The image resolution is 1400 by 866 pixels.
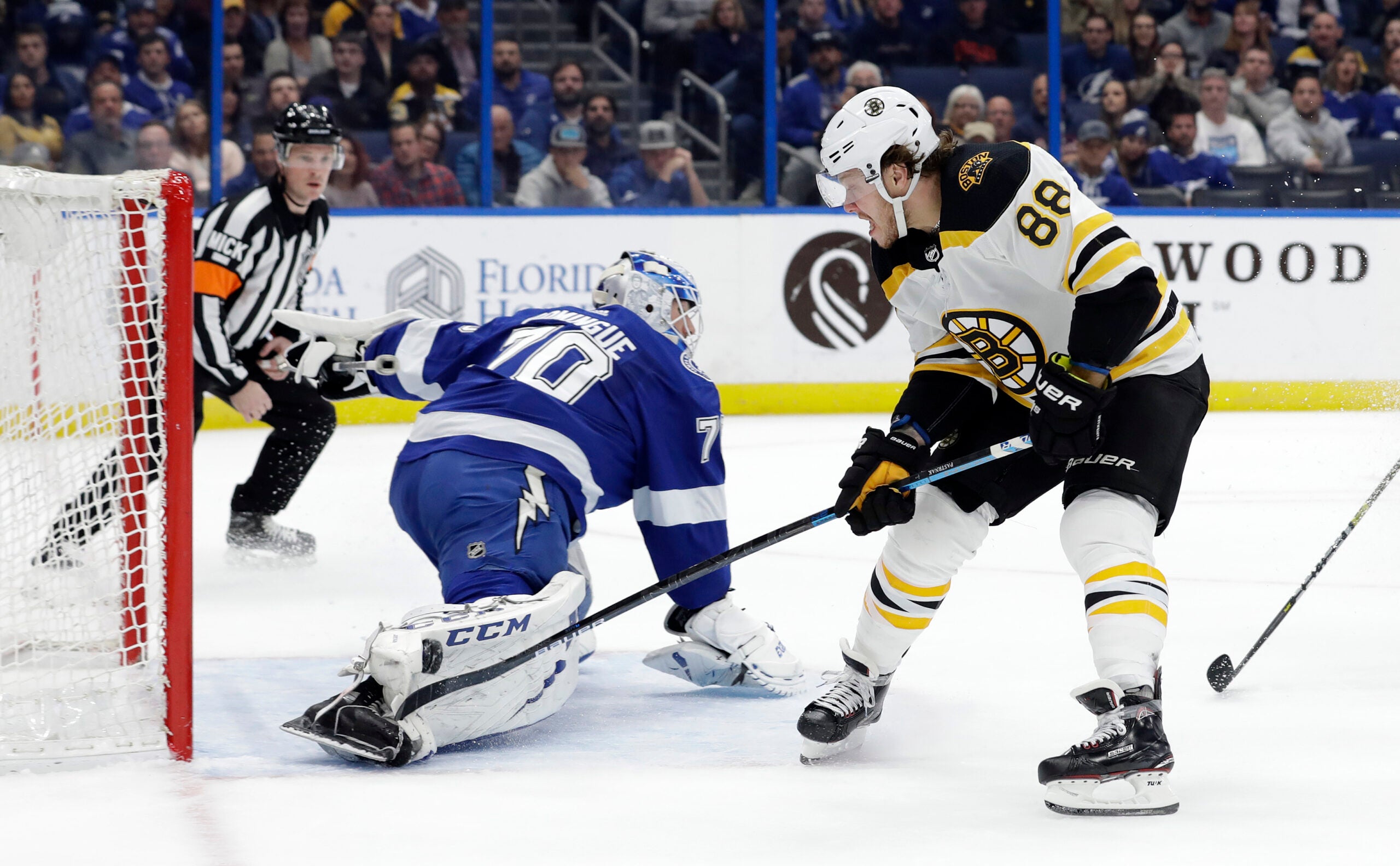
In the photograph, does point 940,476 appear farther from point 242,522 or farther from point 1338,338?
point 1338,338

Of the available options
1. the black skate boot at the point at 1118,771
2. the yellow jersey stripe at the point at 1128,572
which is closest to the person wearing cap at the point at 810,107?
the yellow jersey stripe at the point at 1128,572

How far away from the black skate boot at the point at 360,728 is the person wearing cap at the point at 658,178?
536 centimetres

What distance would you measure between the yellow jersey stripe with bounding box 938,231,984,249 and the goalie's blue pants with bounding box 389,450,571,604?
78 centimetres

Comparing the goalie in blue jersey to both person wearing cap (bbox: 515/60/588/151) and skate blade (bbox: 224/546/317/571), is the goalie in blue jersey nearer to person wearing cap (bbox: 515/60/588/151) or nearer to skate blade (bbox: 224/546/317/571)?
skate blade (bbox: 224/546/317/571)

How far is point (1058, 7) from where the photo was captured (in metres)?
7.93

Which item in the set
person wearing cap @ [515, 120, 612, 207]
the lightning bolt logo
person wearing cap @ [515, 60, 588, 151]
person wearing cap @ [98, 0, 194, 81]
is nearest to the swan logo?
person wearing cap @ [515, 120, 612, 207]

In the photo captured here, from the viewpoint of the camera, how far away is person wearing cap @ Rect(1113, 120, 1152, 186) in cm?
797

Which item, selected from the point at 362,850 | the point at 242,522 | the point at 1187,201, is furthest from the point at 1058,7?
the point at 362,850

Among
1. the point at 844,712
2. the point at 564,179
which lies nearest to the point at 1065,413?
the point at 844,712

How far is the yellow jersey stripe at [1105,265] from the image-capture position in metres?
2.22

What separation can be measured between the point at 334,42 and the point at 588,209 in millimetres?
1435

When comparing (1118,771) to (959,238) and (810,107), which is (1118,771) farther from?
(810,107)

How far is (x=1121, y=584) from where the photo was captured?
7.14ft

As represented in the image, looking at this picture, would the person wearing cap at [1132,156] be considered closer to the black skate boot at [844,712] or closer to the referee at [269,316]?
the referee at [269,316]
